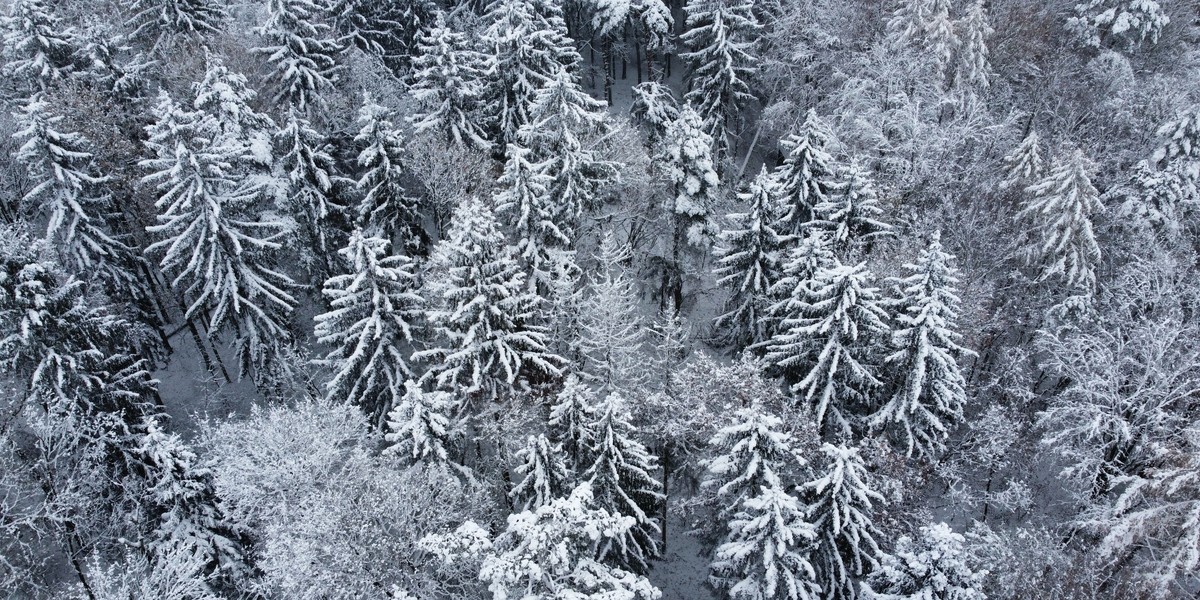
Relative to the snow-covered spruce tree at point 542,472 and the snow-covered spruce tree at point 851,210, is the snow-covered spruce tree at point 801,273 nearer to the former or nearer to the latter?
the snow-covered spruce tree at point 851,210

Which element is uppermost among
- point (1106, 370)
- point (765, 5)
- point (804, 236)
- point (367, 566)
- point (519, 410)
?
point (765, 5)

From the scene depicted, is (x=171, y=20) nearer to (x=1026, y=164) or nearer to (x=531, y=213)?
(x=531, y=213)

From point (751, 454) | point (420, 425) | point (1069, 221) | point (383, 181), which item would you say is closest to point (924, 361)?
point (751, 454)

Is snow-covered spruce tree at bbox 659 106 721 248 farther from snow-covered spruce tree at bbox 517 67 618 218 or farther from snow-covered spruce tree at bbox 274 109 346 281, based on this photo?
snow-covered spruce tree at bbox 274 109 346 281

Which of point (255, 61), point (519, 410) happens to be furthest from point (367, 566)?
→ point (255, 61)

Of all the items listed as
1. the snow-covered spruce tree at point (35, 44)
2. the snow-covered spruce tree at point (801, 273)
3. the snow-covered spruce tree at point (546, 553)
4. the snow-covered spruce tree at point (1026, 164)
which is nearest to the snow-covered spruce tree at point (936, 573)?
the snow-covered spruce tree at point (546, 553)

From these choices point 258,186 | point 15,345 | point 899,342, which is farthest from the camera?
point 258,186

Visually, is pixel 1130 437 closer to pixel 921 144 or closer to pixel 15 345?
pixel 921 144
